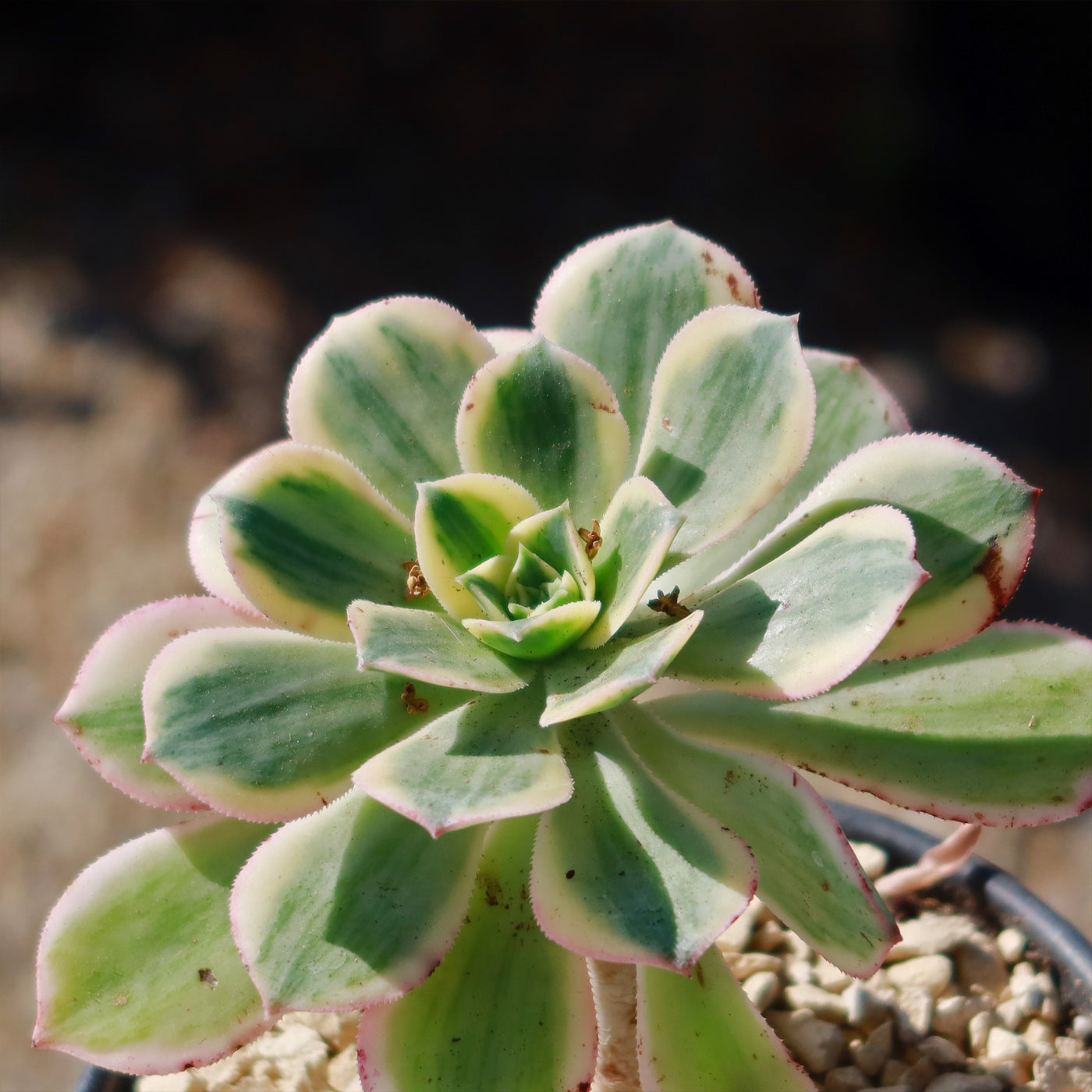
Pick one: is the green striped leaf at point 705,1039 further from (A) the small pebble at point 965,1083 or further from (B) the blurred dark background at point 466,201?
(B) the blurred dark background at point 466,201

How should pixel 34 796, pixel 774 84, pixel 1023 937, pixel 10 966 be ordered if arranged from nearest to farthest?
pixel 1023 937, pixel 10 966, pixel 34 796, pixel 774 84

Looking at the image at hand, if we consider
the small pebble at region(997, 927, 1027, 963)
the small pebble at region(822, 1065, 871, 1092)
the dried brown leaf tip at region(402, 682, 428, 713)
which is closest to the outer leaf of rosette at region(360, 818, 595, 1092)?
the dried brown leaf tip at region(402, 682, 428, 713)

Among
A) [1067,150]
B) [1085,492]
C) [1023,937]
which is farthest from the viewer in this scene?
[1067,150]

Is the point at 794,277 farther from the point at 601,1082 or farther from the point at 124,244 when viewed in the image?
the point at 601,1082

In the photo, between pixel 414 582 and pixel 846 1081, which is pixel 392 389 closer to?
pixel 414 582

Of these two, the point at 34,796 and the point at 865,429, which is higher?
the point at 865,429

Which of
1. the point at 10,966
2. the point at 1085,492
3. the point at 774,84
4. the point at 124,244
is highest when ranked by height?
the point at 774,84

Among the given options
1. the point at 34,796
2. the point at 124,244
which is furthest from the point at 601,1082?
the point at 124,244

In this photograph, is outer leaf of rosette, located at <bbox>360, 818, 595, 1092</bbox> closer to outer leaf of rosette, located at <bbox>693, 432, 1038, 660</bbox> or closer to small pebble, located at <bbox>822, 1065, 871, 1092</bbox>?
outer leaf of rosette, located at <bbox>693, 432, 1038, 660</bbox>
